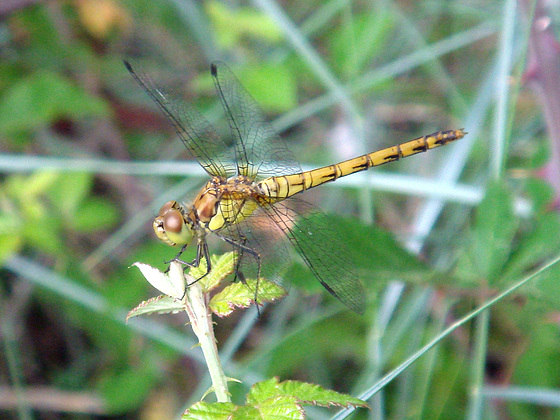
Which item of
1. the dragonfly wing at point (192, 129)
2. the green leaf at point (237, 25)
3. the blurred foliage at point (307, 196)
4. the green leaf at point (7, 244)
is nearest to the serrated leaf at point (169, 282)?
the blurred foliage at point (307, 196)

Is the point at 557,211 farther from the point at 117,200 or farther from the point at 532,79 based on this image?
the point at 117,200

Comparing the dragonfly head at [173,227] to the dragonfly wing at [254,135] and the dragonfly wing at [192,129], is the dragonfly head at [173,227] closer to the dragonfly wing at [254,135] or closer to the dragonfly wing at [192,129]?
the dragonfly wing at [192,129]

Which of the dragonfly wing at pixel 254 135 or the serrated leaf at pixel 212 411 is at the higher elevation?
the dragonfly wing at pixel 254 135

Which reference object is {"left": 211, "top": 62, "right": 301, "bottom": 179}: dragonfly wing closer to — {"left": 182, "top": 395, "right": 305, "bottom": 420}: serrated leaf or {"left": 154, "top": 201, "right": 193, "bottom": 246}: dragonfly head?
{"left": 154, "top": 201, "right": 193, "bottom": 246}: dragonfly head

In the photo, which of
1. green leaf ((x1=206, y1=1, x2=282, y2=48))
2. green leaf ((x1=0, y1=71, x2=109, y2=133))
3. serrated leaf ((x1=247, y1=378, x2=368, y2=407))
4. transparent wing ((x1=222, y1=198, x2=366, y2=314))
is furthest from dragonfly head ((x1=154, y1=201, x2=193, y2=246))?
green leaf ((x1=206, y1=1, x2=282, y2=48))

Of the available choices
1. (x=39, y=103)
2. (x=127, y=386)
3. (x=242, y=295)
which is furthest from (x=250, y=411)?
(x=39, y=103)
